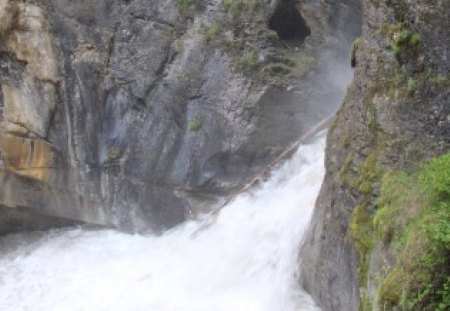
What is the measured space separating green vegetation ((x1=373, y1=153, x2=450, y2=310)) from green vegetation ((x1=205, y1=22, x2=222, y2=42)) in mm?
6790

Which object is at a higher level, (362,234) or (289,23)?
(289,23)

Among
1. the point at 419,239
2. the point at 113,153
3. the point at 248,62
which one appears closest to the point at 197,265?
the point at 113,153

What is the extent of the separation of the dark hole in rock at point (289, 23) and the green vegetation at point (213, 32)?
1.12 metres

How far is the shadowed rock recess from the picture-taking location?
1184 cm

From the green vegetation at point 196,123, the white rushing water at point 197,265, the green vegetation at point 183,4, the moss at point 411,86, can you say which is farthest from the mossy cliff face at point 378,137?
the green vegetation at point 183,4

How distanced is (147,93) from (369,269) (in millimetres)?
7575

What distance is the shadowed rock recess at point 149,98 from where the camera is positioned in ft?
38.8

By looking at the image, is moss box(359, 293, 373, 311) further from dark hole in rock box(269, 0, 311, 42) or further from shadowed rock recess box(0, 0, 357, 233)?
dark hole in rock box(269, 0, 311, 42)

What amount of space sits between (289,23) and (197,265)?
18.4 ft

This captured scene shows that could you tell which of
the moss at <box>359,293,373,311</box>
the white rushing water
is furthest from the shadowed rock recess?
the moss at <box>359,293,373,311</box>

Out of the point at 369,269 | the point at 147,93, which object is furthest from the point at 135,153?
the point at 369,269

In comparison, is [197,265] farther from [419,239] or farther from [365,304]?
[419,239]

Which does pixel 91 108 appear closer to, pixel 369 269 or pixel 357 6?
pixel 357 6

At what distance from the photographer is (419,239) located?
16.5 ft
